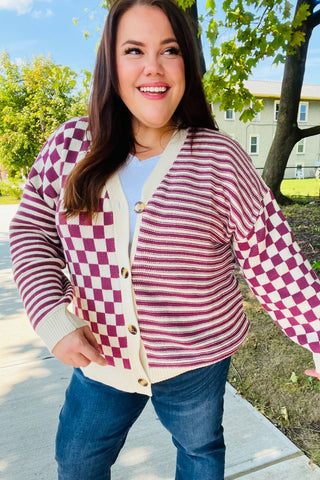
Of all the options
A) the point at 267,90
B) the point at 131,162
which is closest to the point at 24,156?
the point at 131,162

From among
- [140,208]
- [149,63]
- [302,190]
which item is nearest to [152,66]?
[149,63]

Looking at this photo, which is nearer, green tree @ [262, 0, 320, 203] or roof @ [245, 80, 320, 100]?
green tree @ [262, 0, 320, 203]

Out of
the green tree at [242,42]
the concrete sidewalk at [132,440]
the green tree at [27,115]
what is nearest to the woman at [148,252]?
the concrete sidewalk at [132,440]

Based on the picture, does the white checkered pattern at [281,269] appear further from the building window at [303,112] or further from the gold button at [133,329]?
the building window at [303,112]

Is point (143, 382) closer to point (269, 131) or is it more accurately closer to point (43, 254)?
point (43, 254)

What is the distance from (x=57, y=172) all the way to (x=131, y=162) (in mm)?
226

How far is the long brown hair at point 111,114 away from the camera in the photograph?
1092 mm

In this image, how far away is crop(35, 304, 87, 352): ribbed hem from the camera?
102cm

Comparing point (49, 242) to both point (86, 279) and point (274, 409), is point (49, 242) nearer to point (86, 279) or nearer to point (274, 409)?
point (86, 279)

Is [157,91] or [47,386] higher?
[157,91]

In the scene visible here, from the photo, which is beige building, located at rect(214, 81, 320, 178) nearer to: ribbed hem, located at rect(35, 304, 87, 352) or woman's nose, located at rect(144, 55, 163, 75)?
woman's nose, located at rect(144, 55, 163, 75)

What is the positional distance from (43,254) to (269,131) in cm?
2920

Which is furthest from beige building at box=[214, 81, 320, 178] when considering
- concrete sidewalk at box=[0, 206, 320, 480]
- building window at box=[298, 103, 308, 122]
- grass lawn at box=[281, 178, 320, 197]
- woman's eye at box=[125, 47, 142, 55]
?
woman's eye at box=[125, 47, 142, 55]

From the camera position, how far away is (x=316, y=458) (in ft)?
5.98
